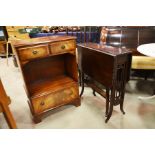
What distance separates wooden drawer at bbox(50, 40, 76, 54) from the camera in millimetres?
1639

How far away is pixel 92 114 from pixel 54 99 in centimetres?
55

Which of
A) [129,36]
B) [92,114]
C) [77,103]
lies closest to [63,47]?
[77,103]

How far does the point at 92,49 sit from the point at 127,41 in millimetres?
1286

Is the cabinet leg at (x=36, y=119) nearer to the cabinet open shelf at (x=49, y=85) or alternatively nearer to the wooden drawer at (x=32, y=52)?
the cabinet open shelf at (x=49, y=85)

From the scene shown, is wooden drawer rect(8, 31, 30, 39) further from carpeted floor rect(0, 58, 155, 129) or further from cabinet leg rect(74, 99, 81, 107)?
cabinet leg rect(74, 99, 81, 107)

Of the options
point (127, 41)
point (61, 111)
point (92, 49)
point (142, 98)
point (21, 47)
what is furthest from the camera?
point (127, 41)

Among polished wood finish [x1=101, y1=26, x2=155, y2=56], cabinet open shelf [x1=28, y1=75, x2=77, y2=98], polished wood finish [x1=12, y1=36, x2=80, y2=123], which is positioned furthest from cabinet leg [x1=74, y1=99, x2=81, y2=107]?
polished wood finish [x1=101, y1=26, x2=155, y2=56]

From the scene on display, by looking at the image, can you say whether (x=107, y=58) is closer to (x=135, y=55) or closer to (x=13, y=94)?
(x=135, y=55)

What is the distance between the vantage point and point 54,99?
74.0 inches

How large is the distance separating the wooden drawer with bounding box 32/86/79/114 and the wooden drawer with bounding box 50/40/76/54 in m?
0.51

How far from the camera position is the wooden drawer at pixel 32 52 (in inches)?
57.4

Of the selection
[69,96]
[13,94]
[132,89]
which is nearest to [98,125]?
[69,96]

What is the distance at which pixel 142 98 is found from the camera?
2.25 m
